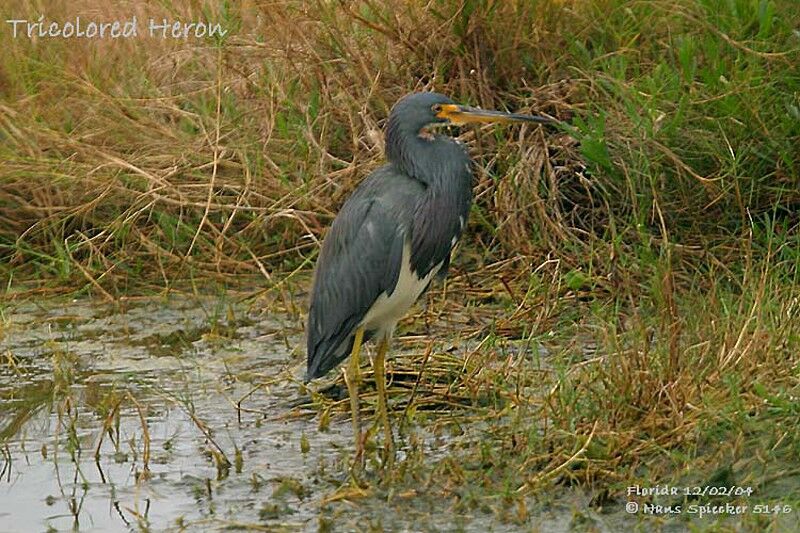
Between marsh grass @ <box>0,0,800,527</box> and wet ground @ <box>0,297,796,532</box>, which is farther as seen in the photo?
marsh grass @ <box>0,0,800,527</box>

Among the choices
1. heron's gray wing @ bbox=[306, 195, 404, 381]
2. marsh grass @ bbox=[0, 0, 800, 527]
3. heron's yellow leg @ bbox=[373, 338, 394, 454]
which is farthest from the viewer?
marsh grass @ bbox=[0, 0, 800, 527]

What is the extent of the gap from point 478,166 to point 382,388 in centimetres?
195

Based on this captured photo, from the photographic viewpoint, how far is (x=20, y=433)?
219 inches

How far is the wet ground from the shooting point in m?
4.61

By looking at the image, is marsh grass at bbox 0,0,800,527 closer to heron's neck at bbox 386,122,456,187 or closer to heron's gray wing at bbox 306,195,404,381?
heron's gray wing at bbox 306,195,404,381

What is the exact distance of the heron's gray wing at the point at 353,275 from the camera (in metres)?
5.48

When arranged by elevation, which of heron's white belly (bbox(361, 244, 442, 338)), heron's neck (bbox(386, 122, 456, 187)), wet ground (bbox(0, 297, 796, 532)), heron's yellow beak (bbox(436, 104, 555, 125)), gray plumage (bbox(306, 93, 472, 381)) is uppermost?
heron's yellow beak (bbox(436, 104, 555, 125))

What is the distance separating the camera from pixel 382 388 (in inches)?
212

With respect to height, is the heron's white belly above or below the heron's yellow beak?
below

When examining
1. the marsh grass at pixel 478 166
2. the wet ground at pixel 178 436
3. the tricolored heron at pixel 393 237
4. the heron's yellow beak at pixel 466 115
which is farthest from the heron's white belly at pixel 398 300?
the heron's yellow beak at pixel 466 115

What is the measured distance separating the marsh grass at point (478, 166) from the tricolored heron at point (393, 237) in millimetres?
228

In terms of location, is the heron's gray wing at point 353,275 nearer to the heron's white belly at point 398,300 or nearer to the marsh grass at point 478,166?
the heron's white belly at point 398,300

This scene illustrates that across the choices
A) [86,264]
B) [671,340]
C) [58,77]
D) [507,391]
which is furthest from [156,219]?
[671,340]

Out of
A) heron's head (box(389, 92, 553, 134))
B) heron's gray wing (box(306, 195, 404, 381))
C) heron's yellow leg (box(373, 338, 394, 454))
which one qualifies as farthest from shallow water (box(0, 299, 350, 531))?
heron's head (box(389, 92, 553, 134))
